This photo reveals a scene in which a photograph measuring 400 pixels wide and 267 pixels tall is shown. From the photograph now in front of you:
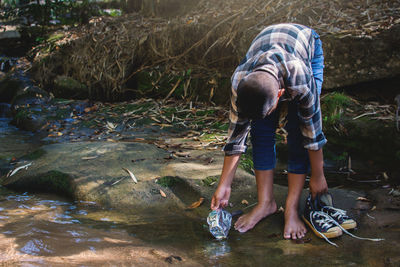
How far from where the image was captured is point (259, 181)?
2486 millimetres

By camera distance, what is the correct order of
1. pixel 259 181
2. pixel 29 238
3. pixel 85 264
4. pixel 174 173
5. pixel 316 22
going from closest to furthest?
pixel 85 264 → pixel 29 238 → pixel 259 181 → pixel 174 173 → pixel 316 22

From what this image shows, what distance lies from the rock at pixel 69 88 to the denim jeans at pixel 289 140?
4.83 metres

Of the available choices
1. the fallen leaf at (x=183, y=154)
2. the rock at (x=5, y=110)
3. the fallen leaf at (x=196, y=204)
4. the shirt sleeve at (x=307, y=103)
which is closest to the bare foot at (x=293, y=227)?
the shirt sleeve at (x=307, y=103)

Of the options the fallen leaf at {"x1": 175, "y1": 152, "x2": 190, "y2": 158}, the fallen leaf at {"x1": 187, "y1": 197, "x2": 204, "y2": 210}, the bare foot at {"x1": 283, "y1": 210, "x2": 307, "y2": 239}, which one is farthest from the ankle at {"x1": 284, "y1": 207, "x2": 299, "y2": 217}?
the fallen leaf at {"x1": 175, "y1": 152, "x2": 190, "y2": 158}

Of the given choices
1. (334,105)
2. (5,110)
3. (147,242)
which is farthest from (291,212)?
(5,110)

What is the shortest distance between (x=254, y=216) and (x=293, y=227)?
0.85ft

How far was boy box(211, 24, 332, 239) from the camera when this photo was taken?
1.79 metres

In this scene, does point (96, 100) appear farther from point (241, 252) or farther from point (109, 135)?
point (241, 252)

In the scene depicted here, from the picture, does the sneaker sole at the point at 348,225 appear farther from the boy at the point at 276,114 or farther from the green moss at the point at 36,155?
the green moss at the point at 36,155

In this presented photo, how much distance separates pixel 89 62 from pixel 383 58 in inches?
186

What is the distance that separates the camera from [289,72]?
1916 millimetres

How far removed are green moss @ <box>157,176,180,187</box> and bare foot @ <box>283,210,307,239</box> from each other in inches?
36.2

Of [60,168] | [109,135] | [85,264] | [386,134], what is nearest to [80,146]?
[60,168]

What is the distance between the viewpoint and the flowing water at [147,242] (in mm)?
1851
